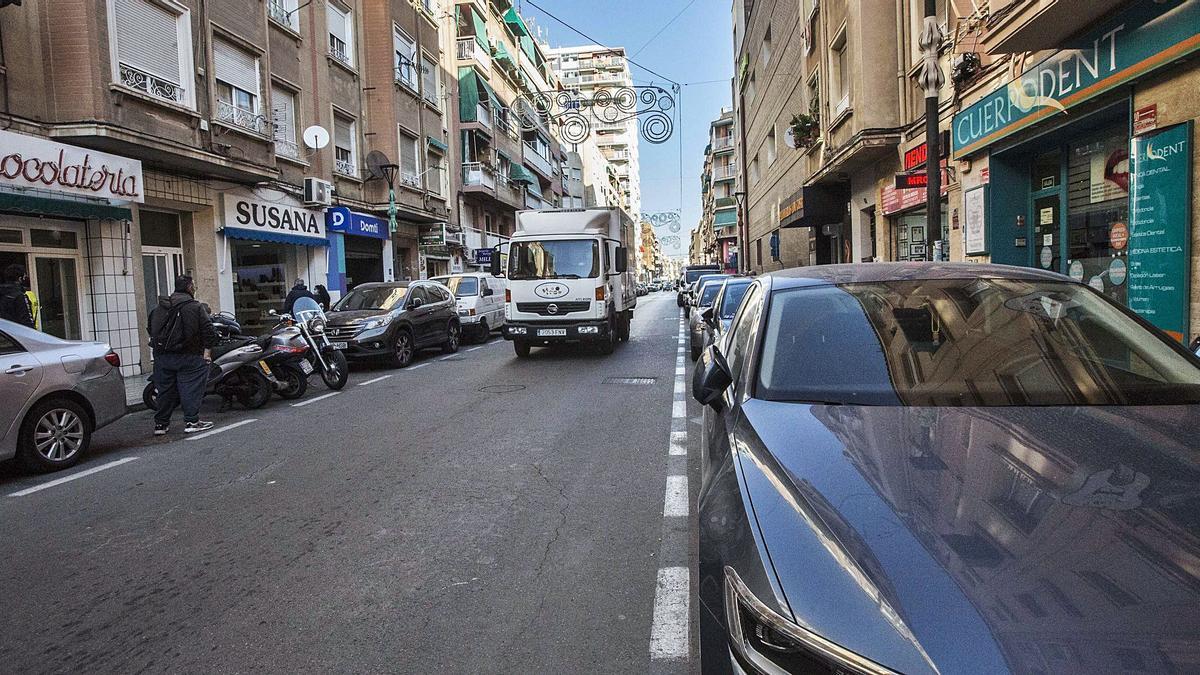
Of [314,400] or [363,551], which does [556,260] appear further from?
[363,551]

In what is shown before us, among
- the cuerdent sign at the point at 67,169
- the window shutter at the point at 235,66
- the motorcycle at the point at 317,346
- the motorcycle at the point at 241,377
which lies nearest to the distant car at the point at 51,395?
the motorcycle at the point at 241,377

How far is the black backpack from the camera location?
7.69m

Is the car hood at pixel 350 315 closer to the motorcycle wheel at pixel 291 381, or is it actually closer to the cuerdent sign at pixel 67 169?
the motorcycle wheel at pixel 291 381

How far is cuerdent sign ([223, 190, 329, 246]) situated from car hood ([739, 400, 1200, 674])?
16.4 metres

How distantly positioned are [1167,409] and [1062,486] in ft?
2.96

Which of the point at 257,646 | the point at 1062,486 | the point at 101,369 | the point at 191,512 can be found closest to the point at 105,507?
the point at 191,512

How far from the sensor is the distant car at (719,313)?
30.7 feet

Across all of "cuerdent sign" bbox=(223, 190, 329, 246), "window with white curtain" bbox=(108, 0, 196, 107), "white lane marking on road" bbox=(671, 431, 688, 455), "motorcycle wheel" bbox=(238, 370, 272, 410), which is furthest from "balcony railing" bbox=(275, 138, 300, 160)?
"white lane marking on road" bbox=(671, 431, 688, 455)

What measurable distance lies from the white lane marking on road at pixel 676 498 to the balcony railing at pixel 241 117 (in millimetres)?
14339

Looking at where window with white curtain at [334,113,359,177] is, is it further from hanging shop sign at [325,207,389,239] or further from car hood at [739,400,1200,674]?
car hood at [739,400,1200,674]

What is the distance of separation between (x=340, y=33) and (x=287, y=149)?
5626mm

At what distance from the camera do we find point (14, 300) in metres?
9.80

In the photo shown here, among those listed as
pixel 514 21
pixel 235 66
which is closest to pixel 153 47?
pixel 235 66

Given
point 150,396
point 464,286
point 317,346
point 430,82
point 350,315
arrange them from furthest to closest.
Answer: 1. point 430,82
2. point 464,286
3. point 350,315
4. point 317,346
5. point 150,396
